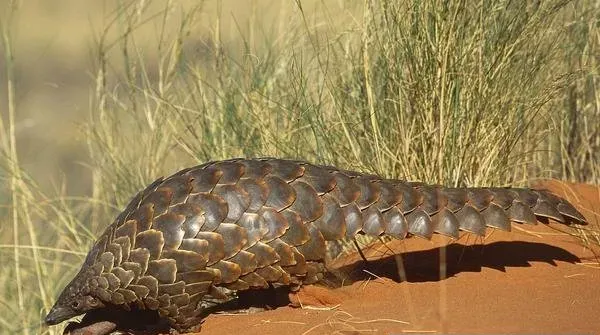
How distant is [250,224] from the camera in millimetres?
4453

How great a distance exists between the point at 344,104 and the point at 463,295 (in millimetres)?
1891

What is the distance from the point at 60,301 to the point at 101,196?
2.98 metres

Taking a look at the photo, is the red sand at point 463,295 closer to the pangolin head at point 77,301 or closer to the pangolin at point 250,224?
the pangolin at point 250,224

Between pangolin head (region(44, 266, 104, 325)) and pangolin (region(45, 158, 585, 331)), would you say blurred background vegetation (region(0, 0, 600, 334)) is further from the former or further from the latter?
pangolin (region(45, 158, 585, 331))

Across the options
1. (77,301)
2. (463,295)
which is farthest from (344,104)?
(77,301)

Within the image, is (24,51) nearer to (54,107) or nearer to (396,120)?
Answer: (54,107)

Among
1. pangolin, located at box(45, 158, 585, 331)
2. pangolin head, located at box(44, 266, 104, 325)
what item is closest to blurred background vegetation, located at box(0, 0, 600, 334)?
pangolin head, located at box(44, 266, 104, 325)

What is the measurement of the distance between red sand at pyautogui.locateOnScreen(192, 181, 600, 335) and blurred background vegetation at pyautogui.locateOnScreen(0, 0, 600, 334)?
2.37 ft

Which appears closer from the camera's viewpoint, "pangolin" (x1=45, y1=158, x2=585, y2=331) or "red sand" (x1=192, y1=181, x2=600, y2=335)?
"red sand" (x1=192, y1=181, x2=600, y2=335)

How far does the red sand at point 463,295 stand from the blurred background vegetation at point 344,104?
0.72 m

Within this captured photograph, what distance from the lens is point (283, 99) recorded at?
276 inches

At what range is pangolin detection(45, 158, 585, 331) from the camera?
4422mm

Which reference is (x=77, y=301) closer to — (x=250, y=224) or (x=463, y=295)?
(x=250, y=224)

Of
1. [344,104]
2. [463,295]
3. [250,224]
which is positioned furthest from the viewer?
[344,104]
